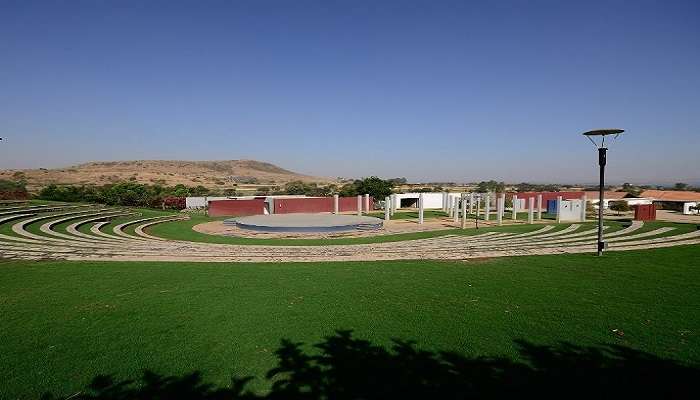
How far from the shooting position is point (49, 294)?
1004 centimetres

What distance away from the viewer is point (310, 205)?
4656 cm

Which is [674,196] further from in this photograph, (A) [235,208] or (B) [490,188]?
(A) [235,208]

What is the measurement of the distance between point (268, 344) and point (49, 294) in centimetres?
689

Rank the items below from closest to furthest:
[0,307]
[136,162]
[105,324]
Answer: [105,324] → [0,307] → [136,162]

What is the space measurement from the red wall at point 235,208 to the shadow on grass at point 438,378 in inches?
1464

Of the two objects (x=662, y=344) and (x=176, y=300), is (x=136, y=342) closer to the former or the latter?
(x=176, y=300)

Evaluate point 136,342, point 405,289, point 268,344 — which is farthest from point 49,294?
point 405,289

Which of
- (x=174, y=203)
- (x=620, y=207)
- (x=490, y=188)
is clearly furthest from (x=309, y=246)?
(x=490, y=188)

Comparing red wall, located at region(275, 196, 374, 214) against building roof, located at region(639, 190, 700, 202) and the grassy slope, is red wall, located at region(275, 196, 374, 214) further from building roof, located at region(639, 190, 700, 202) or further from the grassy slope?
building roof, located at region(639, 190, 700, 202)

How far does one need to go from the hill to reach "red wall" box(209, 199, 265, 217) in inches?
1665

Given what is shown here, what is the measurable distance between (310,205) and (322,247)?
25560 millimetres

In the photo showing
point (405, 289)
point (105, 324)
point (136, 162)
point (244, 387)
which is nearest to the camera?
point (244, 387)

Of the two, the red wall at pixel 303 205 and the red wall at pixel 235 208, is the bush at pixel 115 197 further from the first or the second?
the red wall at pixel 303 205

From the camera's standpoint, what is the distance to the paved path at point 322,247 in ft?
54.7
